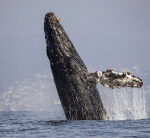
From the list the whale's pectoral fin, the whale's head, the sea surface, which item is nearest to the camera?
the sea surface

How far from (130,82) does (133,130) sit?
3589mm

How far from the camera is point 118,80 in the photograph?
19.1 metres

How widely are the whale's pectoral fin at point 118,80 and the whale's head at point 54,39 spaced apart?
1.77 m

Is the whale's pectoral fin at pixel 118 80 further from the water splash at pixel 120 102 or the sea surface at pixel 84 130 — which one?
the sea surface at pixel 84 130

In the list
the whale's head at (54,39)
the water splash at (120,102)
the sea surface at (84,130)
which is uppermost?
the whale's head at (54,39)

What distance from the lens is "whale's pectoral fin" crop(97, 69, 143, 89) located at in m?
19.0

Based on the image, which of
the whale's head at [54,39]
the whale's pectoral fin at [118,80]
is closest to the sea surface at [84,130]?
the whale's pectoral fin at [118,80]

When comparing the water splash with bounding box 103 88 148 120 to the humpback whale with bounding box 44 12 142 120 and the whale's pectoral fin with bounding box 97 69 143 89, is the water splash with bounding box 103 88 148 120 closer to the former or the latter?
the whale's pectoral fin with bounding box 97 69 143 89

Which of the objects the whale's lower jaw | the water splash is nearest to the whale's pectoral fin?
the water splash

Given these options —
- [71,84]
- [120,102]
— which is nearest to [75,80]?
[71,84]

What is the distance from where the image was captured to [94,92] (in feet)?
62.8

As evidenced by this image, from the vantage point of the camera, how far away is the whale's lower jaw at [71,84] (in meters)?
18.7

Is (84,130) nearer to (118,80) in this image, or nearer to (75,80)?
(75,80)

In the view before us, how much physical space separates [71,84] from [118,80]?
1.93 metres
